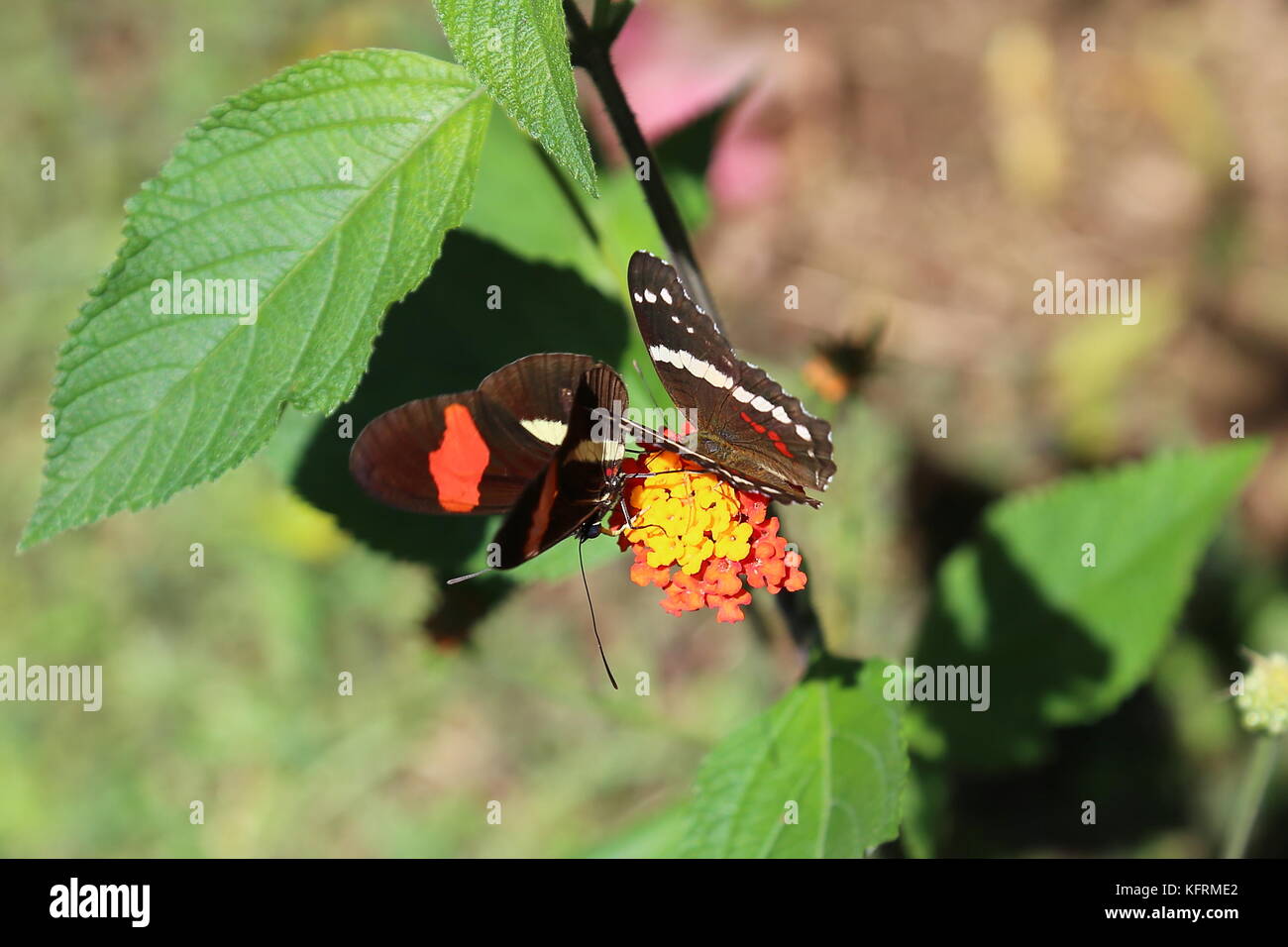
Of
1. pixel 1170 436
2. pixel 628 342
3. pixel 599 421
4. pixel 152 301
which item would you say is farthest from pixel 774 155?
pixel 152 301

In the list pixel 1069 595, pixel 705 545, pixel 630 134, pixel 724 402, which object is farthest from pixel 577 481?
pixel 1069 595

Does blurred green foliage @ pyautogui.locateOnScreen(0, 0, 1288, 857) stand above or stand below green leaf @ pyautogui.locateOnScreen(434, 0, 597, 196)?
below

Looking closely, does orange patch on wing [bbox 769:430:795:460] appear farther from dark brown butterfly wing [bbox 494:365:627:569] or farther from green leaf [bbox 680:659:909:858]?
green leaf [bbox 680:659:909:858]

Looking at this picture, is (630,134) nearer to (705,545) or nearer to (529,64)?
(529,64)

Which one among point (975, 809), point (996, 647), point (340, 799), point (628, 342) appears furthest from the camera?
point (340, 799)

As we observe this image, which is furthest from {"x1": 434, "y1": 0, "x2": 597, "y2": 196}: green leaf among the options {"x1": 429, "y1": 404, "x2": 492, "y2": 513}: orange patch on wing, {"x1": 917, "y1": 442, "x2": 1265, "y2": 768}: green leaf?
{"x1": 917, "y1": 442, "x2": 1265, "y2": 768}: green leaf
